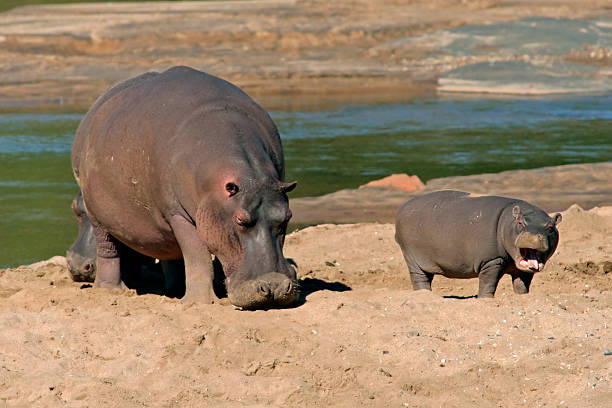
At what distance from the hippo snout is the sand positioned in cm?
8

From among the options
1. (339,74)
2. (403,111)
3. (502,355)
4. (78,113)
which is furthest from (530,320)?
(339,74)

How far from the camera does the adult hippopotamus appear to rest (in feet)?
19.7

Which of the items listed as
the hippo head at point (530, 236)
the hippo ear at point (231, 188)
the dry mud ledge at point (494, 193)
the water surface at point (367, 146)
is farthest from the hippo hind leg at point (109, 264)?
the dry mud ledge at point (494, 193)

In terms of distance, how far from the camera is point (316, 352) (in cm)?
546

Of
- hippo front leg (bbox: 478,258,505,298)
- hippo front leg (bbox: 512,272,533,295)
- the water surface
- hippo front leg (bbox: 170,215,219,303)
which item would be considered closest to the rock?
the water surface

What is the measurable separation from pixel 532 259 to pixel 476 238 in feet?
1.57

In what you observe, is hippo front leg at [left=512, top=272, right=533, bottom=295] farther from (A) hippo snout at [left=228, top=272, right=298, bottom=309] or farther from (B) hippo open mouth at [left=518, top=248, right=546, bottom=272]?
(A) hippo snout at [left=228, top=272, right=298, bottom=309]

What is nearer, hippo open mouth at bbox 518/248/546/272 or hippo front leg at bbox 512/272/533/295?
hippo open mouth at bbox 518/248/546/272

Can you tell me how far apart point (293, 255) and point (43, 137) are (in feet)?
37.3

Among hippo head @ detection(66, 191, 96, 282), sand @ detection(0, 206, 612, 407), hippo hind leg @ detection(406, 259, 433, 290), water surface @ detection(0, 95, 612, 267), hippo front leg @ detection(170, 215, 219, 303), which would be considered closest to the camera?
sand @ detection(0, 206, 612, 407)

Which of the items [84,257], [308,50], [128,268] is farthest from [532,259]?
[308,50]

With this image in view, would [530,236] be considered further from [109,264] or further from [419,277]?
[109,264]

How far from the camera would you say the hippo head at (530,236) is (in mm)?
7223

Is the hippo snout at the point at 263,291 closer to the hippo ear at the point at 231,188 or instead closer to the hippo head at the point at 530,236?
the hippo ear at the point at 231,188
